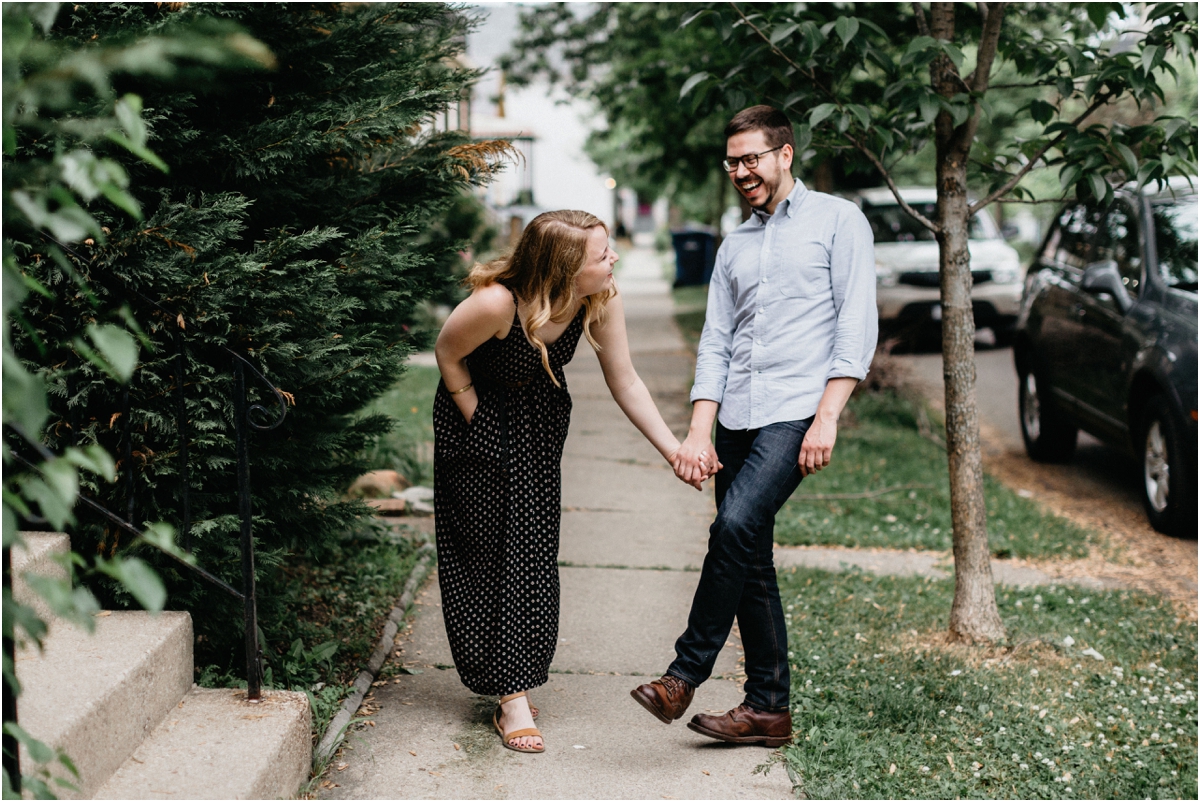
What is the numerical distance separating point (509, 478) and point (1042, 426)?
6.07m

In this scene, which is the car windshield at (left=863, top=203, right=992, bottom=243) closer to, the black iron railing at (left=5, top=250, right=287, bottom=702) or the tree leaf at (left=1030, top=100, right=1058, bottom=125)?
the tree leaf at (left=1030, top=100, right=1058, bottom=125)

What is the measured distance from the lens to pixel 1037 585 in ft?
17.6

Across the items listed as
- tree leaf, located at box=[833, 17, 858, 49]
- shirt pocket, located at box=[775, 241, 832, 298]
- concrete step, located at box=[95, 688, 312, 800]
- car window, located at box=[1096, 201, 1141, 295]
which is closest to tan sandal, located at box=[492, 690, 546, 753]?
concrete step, located at box=[95, 688, 312, 800]

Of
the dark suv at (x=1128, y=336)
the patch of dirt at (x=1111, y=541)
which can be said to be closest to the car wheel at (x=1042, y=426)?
the dark suv at (x=1128, y=336)

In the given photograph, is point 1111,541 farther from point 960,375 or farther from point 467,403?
point 467,403

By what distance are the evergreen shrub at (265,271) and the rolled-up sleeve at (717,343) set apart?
1075 mm

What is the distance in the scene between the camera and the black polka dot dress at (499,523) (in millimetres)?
3410

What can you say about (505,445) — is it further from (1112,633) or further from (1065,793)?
(1112,633)

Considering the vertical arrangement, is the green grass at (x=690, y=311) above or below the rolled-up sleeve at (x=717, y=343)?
below

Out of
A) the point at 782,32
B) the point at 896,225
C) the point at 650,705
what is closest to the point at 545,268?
the point at 650,705

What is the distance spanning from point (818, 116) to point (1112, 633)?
8.72ft

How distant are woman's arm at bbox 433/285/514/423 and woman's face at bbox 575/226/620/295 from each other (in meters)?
0.23

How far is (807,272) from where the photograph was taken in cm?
337

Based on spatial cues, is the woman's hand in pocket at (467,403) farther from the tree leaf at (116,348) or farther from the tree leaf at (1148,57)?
the tree leaf at (1148,57)
